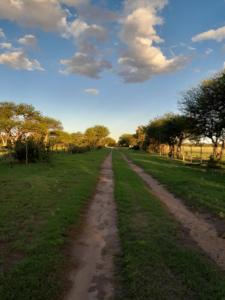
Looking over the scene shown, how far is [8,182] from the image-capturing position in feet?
50.3

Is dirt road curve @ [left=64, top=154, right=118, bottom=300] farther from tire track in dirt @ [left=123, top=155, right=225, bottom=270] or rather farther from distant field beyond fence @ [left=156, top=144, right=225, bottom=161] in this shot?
distant field beyond fence @ [left=156, top=144, right=225, bottom=161]

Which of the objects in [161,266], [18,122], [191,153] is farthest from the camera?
[18,122]

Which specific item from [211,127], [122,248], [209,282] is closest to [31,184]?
[122,248]

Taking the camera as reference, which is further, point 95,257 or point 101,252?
point 101,252

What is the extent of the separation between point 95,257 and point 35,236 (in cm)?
186

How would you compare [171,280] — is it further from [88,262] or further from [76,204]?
[76,204]

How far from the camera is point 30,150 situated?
27.6 metres

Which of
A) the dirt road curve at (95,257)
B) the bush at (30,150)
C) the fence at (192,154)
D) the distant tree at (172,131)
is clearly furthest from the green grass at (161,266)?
the distant tree at (172,131)

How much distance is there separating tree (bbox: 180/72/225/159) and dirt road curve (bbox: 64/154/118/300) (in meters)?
22.1

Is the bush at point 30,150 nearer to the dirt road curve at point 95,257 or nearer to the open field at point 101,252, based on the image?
the open field at point 101,252

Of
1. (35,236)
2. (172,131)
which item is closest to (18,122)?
(172,131)

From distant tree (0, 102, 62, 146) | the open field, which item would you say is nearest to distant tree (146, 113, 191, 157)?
distant tree (0, 102, 62, 146)

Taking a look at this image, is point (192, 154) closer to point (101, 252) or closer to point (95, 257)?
point (101, 252)

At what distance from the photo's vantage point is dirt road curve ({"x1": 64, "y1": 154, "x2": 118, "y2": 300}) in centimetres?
463
